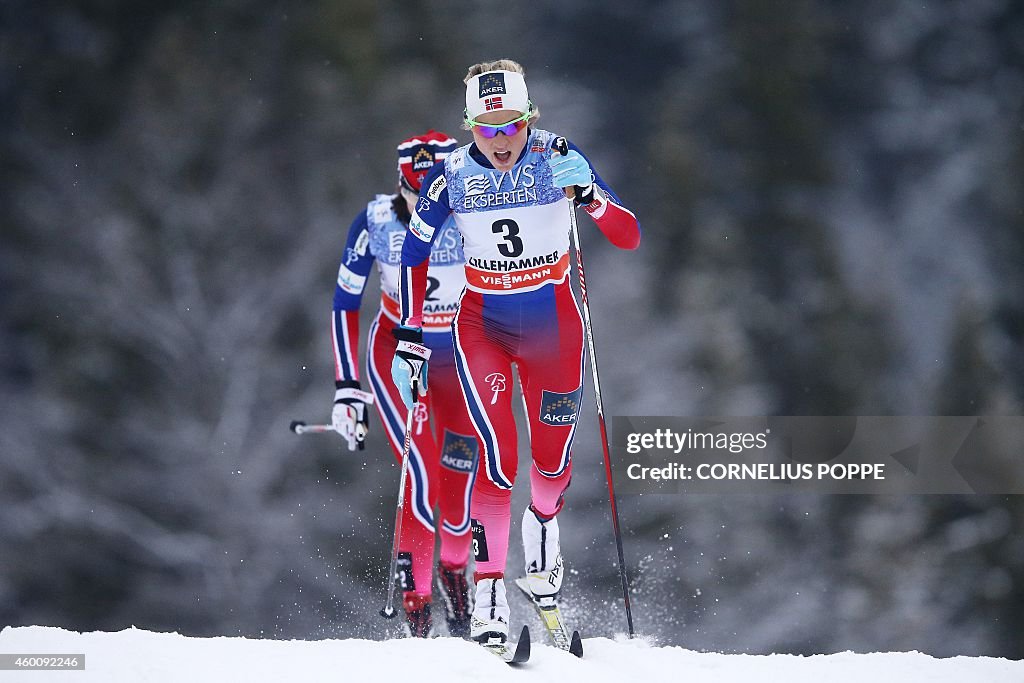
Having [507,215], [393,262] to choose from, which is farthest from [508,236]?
[393,262]

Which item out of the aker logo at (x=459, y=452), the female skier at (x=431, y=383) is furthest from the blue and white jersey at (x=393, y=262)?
A: the aker logo at (x=459, y=452)

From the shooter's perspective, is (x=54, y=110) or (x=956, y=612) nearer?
(x=54, y=110)

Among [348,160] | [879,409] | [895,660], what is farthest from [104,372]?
[895,660]

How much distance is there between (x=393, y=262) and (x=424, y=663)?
207 cm

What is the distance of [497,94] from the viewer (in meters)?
3.91

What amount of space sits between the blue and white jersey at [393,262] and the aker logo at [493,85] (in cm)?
129

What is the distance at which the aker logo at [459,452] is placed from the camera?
5.24 meters

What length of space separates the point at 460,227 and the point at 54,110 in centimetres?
772

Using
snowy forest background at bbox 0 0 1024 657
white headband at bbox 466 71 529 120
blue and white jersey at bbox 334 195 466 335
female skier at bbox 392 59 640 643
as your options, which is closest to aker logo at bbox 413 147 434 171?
blue and white jersey at bbox 334 195 466 335

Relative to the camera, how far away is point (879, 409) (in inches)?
485

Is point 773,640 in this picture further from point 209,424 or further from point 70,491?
point 70,491

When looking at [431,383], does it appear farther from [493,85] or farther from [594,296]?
[594,296]

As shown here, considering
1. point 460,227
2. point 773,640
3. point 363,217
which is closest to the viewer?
point 460,227

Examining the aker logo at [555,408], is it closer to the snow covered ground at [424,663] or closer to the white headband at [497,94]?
the snow covered ground at [424,663]
